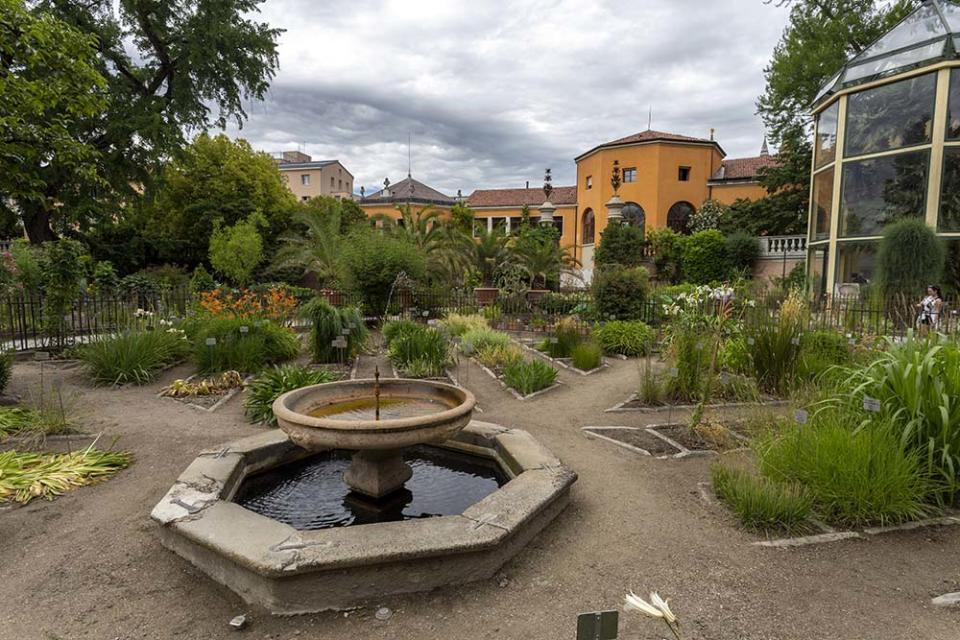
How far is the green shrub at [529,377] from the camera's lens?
285 inches

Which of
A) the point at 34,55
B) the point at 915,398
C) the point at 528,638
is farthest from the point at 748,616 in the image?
the point at 34,55

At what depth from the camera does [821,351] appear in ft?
23.2

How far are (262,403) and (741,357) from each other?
21.3ft

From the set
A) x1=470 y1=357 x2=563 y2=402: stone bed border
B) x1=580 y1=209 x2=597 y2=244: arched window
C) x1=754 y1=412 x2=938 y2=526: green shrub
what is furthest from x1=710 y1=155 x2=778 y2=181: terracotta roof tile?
x1=754 y1=412 x2=938 y2=526: green shrub

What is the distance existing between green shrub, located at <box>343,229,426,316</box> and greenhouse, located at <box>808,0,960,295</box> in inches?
509

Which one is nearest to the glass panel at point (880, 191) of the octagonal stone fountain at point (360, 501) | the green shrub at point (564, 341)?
the green shrub at point (564, 341)

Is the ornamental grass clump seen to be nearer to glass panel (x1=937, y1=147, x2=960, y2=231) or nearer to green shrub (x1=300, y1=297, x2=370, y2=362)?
green shrub (x1=300, y1=297, x2=370, y2=362)

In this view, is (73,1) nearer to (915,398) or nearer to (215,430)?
(215,430)

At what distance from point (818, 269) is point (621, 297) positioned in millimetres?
11371

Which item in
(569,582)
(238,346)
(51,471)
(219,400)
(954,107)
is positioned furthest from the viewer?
(954,107)

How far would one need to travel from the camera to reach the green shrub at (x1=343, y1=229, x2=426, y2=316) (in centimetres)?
1288

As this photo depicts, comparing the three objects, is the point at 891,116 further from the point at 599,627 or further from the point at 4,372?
the point at 4,372

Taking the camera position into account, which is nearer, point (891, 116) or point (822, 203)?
point (891, 116)

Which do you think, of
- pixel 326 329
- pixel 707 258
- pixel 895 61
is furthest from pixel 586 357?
pixel 707 258
